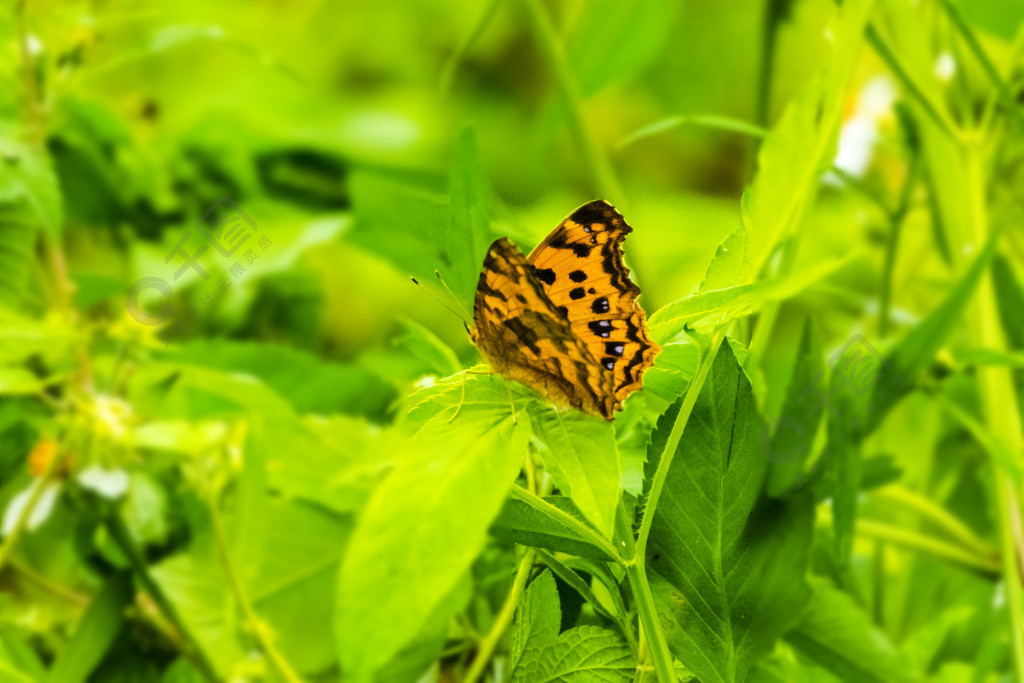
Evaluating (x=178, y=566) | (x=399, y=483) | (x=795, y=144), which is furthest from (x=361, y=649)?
(x=178, y=566)

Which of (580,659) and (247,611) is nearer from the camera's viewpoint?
(580,659)

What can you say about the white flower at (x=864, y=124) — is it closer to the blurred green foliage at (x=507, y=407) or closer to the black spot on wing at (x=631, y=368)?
the blurred green foliage at (x=507, y=407)

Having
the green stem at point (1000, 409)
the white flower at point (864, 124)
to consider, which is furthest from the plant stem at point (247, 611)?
the white flower at point (864, 124)

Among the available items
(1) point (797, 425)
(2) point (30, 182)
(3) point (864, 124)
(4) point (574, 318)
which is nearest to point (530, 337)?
(4) point (574, 318)

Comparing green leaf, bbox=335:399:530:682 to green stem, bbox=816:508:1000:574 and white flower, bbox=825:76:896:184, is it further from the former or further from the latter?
white flower, bbox=825:76:896:184

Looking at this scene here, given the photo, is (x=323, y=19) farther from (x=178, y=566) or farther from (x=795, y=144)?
(x=795, y=144)

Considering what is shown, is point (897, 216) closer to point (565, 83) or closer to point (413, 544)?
point (565, 83)

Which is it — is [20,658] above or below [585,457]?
below

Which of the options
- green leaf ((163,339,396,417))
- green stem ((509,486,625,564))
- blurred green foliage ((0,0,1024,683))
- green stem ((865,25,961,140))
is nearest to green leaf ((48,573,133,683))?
blurred green foliage ((0,0,1024,683))
